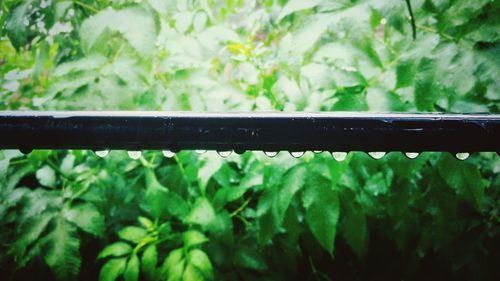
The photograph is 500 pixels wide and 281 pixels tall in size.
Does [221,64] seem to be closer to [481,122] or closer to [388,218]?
[388,218]

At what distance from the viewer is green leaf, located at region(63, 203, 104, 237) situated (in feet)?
3.83

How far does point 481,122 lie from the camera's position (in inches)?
14.6

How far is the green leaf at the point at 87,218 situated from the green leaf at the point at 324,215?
0.71 meters

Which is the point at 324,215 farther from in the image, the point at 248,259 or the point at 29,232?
the point at 29,232

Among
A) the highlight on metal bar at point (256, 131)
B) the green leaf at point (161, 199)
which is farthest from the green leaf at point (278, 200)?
the highlight on metal bar at point (256, 131)

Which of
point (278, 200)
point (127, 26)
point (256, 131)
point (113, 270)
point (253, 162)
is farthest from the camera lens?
point (253, 162)

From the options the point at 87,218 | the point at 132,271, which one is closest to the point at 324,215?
the point at 132,271

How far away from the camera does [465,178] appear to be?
0.92 meters

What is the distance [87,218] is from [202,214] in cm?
40

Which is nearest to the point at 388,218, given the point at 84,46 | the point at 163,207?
the point at 163,207

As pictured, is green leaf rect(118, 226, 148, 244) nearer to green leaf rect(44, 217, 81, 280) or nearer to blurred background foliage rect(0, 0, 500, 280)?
blurred background foliage rect(0, 0, 500, 280)

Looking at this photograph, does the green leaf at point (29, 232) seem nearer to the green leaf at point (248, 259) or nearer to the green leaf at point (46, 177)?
the green leaf at point (46, 177)

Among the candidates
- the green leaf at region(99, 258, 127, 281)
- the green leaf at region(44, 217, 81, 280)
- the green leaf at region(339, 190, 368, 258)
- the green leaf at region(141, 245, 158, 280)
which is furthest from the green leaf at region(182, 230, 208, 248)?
the green leaf at region(339, 190, 368, 258)

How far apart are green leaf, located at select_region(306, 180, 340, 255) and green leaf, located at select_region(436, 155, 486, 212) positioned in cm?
31
